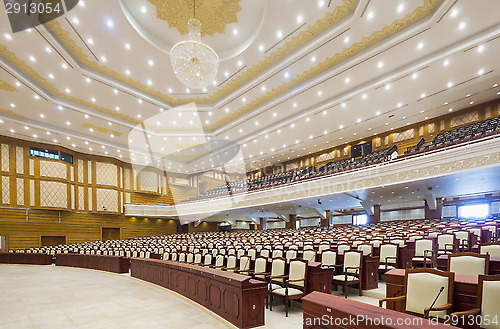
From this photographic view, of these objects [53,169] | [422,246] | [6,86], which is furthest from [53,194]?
[422,246]

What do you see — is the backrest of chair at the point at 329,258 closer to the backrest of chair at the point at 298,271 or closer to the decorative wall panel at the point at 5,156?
the backrest of chair at the point at 298,271

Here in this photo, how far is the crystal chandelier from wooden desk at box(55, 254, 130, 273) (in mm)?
5555

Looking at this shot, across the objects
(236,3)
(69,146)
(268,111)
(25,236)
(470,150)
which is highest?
(236,3)

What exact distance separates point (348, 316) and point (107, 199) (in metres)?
19.8

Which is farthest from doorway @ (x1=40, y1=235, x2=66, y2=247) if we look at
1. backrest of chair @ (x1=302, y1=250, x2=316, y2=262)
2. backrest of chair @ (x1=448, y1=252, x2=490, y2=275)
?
backrest of chair @ (x1=448, y1=252, x2=490, y2=275)

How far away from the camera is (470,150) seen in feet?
29.0

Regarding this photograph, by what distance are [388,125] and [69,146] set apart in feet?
59.5

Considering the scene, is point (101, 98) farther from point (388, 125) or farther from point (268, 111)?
point (388, 125)

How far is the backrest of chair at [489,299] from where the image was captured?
177 cm

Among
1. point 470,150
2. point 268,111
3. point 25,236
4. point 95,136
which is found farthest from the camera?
point 95,136

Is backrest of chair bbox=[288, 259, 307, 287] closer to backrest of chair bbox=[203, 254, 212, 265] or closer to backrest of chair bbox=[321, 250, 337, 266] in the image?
backrest of chair bbox=[321, 250, 337, 266]

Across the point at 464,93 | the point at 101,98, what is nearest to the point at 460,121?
the point at 464,93

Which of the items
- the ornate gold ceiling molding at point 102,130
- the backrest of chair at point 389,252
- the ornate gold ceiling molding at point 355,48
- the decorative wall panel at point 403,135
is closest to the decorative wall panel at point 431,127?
the decorative wall panel at point 403,135

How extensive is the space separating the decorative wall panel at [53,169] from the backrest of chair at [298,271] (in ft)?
54.7
